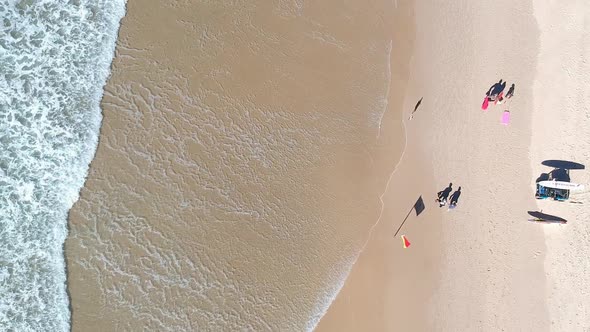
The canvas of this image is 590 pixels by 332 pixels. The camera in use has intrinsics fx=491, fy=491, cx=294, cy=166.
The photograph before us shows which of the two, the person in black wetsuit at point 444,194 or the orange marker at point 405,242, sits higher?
the person in black wetsuit at point 444,194

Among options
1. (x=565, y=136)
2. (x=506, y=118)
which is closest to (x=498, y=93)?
(x=506, y=118)

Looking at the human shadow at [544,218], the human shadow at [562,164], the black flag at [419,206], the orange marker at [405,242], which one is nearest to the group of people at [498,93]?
the human shadow at [562,164]

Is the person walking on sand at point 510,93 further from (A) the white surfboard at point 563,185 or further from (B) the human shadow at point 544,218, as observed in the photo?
(B) the human shadow at point 544,218

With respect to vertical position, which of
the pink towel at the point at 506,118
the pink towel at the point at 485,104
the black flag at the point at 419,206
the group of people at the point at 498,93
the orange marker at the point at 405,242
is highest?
the group of people at the point at 498,93

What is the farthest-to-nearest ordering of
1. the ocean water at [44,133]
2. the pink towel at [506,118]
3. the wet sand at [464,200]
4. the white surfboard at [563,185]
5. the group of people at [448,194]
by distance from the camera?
the pink towel at [506,118] < the group of people at [448,194] < the white surfboard at [563,185] < the wet sand at [464,200] < the ocean water at [44,133]

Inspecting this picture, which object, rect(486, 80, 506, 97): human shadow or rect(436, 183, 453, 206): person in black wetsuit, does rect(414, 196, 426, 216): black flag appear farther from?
rect(486, 80, 506, 97): human shadow

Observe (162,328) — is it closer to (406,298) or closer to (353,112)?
(406,298)

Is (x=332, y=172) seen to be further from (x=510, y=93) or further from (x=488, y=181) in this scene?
(x=510, y=93)
